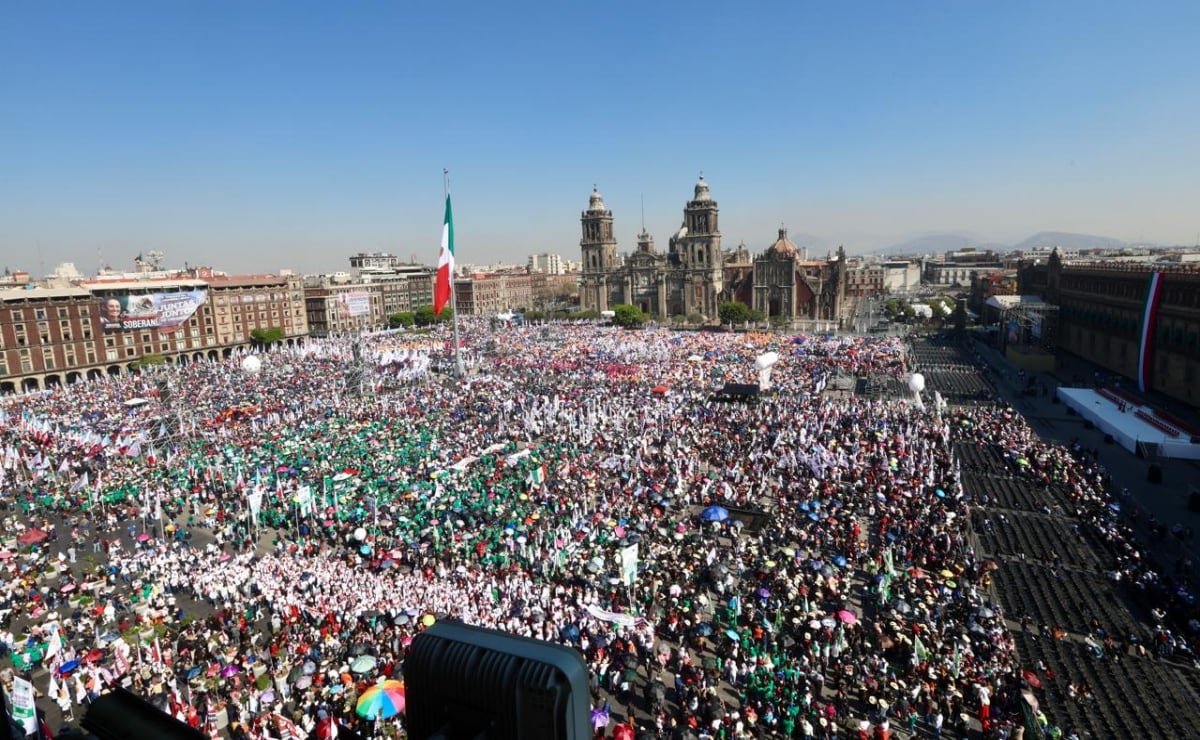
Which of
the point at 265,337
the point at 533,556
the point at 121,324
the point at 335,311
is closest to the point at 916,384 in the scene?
the point at 533,556

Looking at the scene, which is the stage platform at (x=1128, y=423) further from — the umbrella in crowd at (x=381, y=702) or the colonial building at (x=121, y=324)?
the colonial building at (x=121, y=324)

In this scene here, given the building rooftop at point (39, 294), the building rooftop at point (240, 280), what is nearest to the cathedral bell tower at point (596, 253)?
the building rooftop at point (240, 280)

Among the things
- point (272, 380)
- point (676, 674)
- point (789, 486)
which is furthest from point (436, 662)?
point (272, 380)

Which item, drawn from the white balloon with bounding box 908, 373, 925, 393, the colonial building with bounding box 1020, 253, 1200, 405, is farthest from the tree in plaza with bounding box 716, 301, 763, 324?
the white balloon with bounding box 908, 373, 925, 393

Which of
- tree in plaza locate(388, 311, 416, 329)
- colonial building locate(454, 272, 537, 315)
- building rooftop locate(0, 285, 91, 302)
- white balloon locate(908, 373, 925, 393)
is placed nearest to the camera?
white balloon locate(908, 373, 925, 393)

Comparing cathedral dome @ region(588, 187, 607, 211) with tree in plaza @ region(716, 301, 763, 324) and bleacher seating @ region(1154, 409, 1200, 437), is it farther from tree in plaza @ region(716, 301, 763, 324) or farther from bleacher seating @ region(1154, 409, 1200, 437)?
bleacher seating @ region(1154, 409, 1200, 437)

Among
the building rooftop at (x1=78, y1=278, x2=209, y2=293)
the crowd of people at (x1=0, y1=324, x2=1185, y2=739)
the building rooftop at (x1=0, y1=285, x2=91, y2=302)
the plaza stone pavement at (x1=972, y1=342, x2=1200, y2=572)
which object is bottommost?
the plaza stone pavement at (x1=972, y1=342, x2=1200, y2=572)

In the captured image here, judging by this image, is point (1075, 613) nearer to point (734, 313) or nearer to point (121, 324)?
point (121, 324)
